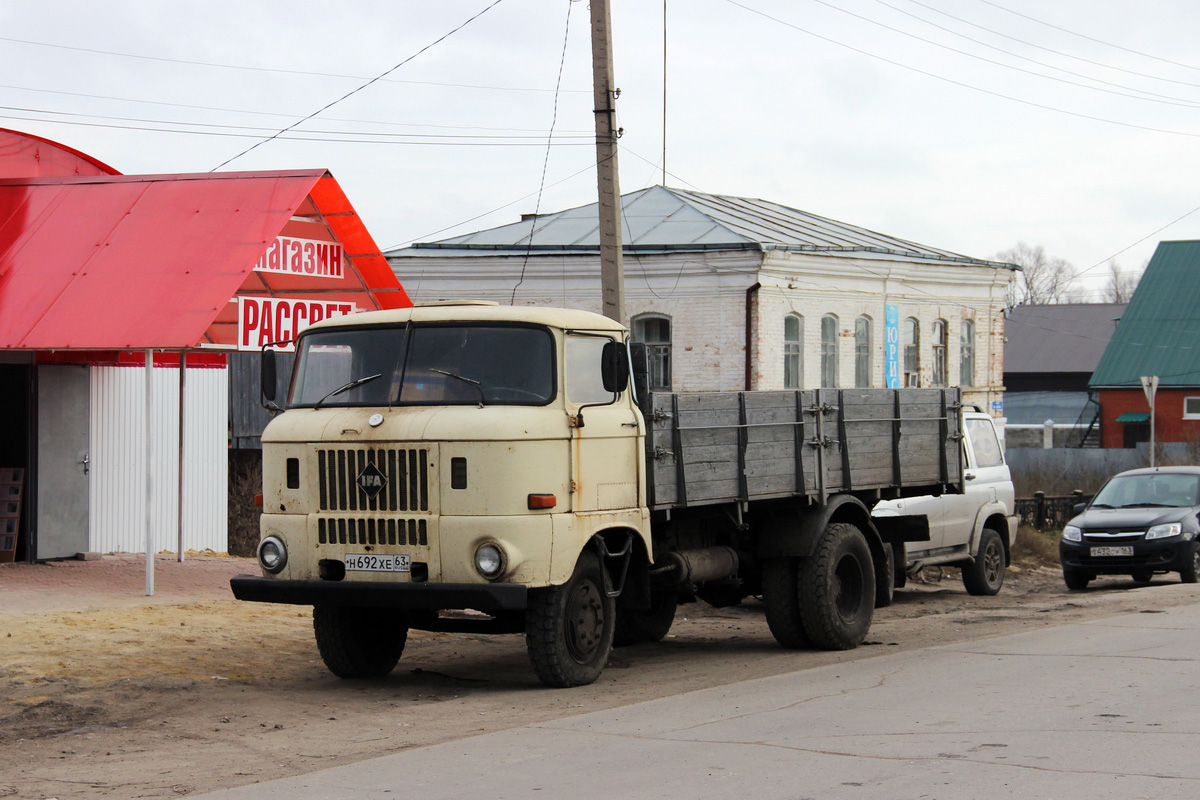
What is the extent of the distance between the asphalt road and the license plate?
1.37m

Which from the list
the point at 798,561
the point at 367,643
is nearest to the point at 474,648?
the point at 367,643

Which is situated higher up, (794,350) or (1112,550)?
(794,350)

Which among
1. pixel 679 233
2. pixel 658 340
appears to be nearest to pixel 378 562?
pixel 658 340

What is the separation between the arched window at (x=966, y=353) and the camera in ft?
104

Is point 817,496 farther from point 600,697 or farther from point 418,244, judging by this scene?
point 418,244

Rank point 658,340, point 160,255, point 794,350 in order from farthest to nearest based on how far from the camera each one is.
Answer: point 794,350, point 658,340, point 160,255

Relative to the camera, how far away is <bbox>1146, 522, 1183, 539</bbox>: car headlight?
1717cm

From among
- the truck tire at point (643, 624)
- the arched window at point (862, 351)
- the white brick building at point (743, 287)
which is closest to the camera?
the truck tire at point (643, 624)

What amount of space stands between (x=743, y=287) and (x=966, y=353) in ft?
27.7

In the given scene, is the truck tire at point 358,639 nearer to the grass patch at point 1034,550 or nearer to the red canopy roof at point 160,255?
the red canopy roof at point 160,255

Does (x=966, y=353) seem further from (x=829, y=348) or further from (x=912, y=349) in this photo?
(x=829, y=348)

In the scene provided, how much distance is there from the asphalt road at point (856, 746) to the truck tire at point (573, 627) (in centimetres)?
26

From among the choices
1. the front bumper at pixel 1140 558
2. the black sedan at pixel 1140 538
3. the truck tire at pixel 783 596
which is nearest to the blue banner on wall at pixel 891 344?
the black sedan at pixel 1140 538

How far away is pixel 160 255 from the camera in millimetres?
13141
